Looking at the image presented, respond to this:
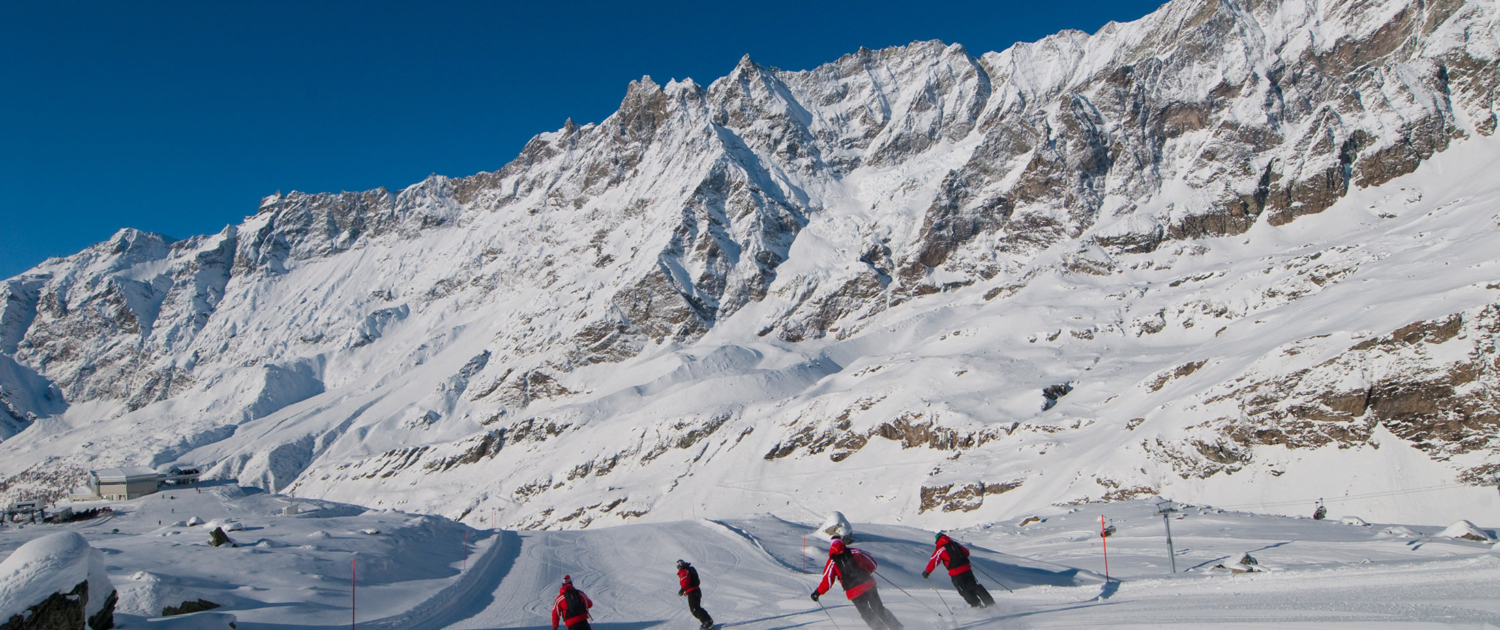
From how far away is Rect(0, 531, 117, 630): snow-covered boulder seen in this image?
855cm

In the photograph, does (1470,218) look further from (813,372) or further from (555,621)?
(555,621)

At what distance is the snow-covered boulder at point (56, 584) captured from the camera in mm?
8547

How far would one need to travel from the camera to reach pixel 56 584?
8.87 m

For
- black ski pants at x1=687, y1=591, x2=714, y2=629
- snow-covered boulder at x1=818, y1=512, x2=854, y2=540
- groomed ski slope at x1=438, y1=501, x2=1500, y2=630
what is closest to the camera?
groomed ski slope at x1=438, y1=501, x2=1500, y2=630

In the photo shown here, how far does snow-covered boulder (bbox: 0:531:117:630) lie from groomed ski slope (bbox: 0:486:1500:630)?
1.23 meters

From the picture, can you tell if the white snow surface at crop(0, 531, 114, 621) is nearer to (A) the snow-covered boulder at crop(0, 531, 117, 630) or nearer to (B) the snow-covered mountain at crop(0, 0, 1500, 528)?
(A) the snow-covered boulder at crop(0, 531, 117, 630)

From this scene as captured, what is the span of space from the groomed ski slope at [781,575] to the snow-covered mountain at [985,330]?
23718 mm

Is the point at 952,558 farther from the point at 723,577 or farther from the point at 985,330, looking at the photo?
the point at 985,330

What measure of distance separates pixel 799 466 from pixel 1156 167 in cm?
9907

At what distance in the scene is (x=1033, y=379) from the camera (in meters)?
76.2

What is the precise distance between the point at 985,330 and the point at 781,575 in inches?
3383

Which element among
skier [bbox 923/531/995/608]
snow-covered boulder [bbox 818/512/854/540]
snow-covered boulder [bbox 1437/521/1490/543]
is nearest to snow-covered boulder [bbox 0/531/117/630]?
skier [bbox 923/531/995/608]

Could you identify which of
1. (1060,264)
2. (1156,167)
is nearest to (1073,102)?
(1156,167)

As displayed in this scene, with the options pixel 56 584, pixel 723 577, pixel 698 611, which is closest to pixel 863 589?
pixel 698 611
